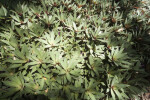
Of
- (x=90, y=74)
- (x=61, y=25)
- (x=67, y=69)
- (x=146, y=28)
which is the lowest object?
(x=90, y=74)

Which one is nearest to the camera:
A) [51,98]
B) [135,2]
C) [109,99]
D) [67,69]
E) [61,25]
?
[51,98]

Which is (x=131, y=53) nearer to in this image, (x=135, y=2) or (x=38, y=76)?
(x=38, y=76)

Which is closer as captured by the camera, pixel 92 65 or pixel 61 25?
pixel 92 65

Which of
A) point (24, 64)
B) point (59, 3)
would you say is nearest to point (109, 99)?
point (24, 64)

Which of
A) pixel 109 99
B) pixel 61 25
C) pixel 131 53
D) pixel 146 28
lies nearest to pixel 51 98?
pixel 109 99

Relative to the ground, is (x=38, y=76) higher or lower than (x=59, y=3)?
lower

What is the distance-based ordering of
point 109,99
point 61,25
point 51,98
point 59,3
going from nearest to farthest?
1. point 51,98
2. point 109,99
3. point 61,25
4. point 59,3
